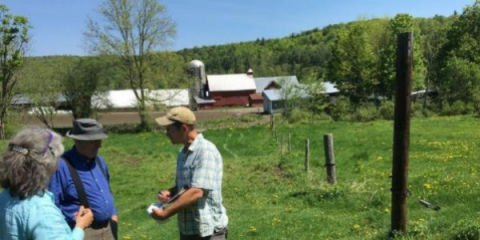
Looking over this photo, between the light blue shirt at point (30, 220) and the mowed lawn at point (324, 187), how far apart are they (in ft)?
17.9

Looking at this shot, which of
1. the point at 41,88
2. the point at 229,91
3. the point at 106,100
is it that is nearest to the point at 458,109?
the point at 106,100

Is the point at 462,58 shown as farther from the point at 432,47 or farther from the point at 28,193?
the point at 28,193

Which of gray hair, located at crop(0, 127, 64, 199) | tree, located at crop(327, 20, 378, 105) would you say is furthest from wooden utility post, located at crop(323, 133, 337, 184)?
tree, located at crop(327, 20, 378, 105)

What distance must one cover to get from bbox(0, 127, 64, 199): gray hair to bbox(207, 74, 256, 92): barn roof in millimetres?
95084

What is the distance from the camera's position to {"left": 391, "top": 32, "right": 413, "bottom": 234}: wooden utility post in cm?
698

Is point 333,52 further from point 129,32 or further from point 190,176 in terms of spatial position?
point 190,176

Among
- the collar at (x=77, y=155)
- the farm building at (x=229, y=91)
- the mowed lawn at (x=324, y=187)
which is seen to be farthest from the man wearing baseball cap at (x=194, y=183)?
the farm building at (x=229, y=91)

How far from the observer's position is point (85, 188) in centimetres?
479

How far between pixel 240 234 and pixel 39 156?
6.66 metres

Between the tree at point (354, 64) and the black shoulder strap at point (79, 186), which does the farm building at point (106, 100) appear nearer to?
the tree at point (354, 64)

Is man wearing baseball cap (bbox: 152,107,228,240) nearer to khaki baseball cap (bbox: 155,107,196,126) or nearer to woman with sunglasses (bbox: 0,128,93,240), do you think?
khaki baseball cap (bbox: 155,107,196,126)

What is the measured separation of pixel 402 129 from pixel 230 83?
9310 centimetres

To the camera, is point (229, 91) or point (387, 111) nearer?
point (387, 111)

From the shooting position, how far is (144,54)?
4631cm
